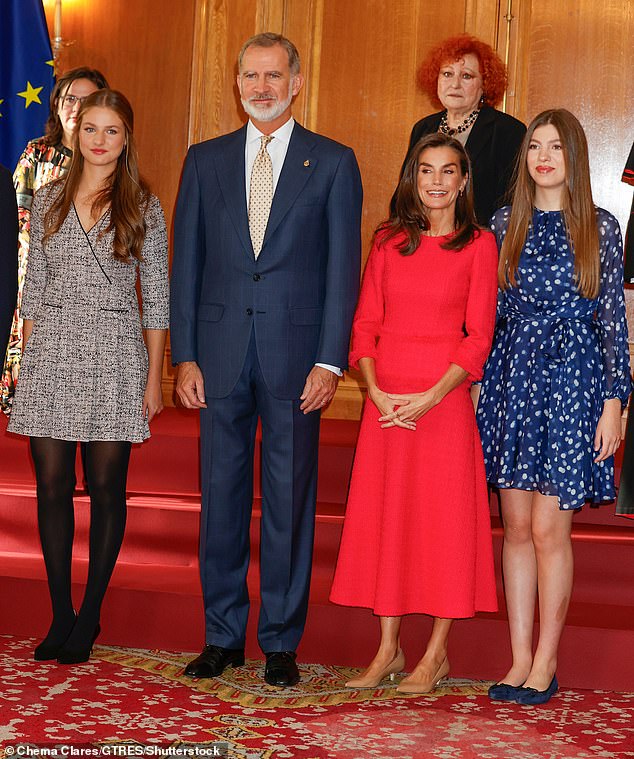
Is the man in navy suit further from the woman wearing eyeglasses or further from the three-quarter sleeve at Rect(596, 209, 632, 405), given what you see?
the woman wearing eyeglasses

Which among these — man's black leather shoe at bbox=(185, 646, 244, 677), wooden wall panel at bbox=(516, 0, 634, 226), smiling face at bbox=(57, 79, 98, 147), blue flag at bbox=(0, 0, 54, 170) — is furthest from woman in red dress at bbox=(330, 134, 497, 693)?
blue flag at bbox=(0, 0, 54, 170)

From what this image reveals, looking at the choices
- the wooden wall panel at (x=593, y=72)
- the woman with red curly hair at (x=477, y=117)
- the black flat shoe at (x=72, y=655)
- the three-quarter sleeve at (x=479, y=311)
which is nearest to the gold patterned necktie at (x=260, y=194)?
the three-quarter sleeve at (x=479, y=311)

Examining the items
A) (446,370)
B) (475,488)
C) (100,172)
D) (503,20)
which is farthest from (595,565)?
(503,20)

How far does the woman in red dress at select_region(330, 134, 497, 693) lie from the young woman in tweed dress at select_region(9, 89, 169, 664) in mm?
689

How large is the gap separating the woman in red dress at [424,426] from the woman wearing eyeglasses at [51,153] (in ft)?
5.25

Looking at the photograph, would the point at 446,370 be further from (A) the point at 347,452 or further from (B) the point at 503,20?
(B) the point at 503,20

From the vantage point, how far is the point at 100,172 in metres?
3.17

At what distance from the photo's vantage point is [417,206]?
3045 mm

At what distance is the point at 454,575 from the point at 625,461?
2.22 ft

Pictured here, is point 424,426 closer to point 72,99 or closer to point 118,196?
point 118,196

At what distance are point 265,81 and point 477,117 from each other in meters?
1.11

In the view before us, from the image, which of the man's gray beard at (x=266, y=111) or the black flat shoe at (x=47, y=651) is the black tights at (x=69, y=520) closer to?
the black flat shoe at (x=47, y=651)

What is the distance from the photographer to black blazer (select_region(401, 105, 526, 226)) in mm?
3691

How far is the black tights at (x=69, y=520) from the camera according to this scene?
123 inches
